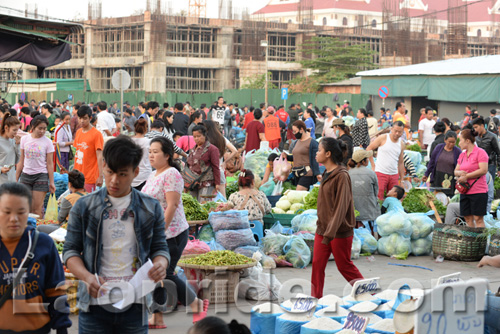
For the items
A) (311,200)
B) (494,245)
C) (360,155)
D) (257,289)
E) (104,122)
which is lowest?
(257,289)

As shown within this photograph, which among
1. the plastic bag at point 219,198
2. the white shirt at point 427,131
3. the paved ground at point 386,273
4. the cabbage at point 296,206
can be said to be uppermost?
the white shirt at point 427,131

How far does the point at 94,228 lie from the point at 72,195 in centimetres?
443

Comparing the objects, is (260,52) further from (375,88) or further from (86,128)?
(86,128)

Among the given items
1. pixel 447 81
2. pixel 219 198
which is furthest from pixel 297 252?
pixel 447 81

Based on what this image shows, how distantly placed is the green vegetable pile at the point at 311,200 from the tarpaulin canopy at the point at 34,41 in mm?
4064

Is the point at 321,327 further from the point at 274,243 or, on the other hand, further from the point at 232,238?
the point at 274,243

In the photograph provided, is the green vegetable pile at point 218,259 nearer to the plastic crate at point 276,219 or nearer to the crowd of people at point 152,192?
the crowd of people at point 152,192

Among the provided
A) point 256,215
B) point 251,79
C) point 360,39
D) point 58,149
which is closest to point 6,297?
point 256,215

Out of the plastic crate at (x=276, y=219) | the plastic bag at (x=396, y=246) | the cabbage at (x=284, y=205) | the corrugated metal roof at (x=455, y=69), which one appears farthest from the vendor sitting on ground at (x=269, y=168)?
the corrugated metal roof at (x=455, y=69)

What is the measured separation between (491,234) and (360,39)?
61678mm

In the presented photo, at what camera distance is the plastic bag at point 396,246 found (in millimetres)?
10133

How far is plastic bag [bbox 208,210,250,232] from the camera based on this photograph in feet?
29.0

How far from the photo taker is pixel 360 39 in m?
69.6

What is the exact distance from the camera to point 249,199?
9.61m
